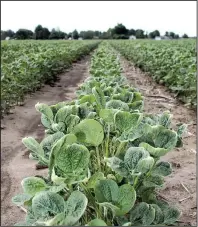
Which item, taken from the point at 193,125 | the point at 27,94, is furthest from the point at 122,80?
the point at 27,94

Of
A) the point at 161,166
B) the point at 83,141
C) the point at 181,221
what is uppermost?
the point at 83,141

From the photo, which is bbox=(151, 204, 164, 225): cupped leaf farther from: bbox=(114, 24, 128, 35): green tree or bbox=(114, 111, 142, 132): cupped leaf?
bbox=(114, 24, 128, 35): green tree

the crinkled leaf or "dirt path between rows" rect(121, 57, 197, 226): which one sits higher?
the crinkled leaf

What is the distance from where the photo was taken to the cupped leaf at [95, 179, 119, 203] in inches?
51.7

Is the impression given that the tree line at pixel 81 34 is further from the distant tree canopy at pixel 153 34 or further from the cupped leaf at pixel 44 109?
the cupped leaf at pixel 44 109

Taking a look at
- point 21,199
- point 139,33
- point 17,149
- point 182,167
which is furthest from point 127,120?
point 139,33

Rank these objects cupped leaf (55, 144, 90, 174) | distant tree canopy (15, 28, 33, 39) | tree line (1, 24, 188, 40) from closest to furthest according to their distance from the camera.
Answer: cupped leaf (55, 144, 90, 174) < distant tree canopy (15, 28, 33, 39) < tree line (1, 24, 188, 40)

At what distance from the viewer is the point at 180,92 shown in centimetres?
787

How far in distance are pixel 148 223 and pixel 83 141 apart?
427 mm

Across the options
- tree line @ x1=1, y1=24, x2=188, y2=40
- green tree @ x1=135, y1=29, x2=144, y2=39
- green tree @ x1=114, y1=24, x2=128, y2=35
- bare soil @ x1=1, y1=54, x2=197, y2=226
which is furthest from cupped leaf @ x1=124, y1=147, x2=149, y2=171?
green tree @ x1=114, y1=24, x2=128, y2=35

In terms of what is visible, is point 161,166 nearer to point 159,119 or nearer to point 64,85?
point 159,119

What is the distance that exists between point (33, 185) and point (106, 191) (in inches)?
10.7

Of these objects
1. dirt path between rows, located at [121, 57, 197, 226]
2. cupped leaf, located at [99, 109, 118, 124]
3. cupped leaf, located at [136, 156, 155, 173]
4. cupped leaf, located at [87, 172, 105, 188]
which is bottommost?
dirt path between rows, located at [121, 57, 197, 226]

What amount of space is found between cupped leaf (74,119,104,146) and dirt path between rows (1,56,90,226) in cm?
186
